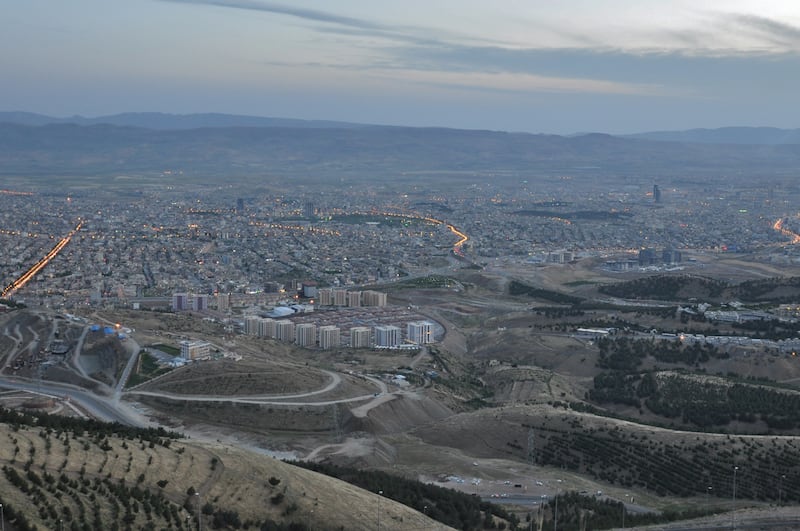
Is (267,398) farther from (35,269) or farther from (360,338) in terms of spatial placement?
(35,269)

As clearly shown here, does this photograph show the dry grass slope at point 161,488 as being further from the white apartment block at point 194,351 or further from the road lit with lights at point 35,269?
the road lit with lights at point 35,269

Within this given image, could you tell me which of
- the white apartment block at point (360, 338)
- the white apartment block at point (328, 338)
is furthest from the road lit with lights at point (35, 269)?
the white apartment block at point (360, 338)

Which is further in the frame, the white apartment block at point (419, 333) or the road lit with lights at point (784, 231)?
the road lit with lights at point (784, 231)

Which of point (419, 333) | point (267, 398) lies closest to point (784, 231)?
point (419, 333)

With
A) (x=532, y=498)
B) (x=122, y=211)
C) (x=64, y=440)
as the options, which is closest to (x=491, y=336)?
(x=532, y=498)

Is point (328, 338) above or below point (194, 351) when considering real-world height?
below

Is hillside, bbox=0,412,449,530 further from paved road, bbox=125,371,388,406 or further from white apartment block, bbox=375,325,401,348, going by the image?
white apartment block, bbox=375,325,401,348

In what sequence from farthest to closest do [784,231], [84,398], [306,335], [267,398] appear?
[784,231], [306,335], [84,398], [267,398]

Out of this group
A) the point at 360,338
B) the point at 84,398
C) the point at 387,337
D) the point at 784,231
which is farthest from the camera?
the point at 784,231

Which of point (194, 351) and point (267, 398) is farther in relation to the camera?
point (194, 351)

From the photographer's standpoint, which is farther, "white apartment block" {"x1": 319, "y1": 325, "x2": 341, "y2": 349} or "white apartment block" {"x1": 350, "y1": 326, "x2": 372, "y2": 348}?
"white apartment block" {"x1": 350, "y1": 326, "x2": 372, "y2": 348}

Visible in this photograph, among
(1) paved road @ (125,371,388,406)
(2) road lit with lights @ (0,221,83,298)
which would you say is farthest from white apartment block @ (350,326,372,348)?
(2) road lit with lights @ (0,221,83,298)
